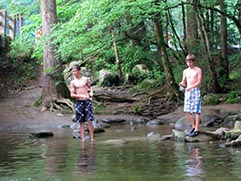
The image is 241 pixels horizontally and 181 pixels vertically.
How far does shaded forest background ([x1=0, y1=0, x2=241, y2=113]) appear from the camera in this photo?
1658cm

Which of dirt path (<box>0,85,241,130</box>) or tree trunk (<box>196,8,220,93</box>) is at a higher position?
tree trunk (<box>196,8,220,93</box>)

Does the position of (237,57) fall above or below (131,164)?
above

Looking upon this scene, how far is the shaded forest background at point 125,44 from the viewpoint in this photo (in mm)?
16578

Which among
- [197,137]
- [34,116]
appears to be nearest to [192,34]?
[34,116]

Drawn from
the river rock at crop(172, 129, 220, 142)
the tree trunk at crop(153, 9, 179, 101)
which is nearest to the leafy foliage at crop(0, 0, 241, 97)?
the tree trunk at crop(153, 9, 179, 101)

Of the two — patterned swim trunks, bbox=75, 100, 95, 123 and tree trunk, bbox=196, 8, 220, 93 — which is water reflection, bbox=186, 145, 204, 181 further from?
tree trunk, bbox=196, 8, 220, 93

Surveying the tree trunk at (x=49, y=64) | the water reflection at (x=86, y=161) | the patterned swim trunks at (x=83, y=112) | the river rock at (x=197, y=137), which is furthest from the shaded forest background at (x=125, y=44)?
the water reflection at (x=86, y=161)

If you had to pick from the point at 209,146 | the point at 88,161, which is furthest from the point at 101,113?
the point at 88,161

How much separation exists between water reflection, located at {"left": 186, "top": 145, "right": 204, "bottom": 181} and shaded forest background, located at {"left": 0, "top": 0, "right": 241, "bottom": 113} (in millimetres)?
7108

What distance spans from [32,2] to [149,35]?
35.6ft

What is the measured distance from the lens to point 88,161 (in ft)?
28.0

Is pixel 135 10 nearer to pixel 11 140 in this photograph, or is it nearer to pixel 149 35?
pixel 11 140

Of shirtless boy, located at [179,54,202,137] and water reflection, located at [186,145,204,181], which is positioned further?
shirtless boy, located at [179,54,202,137]

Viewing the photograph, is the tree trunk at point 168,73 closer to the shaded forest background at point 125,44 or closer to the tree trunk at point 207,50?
the shaded forest background at point 125,44
